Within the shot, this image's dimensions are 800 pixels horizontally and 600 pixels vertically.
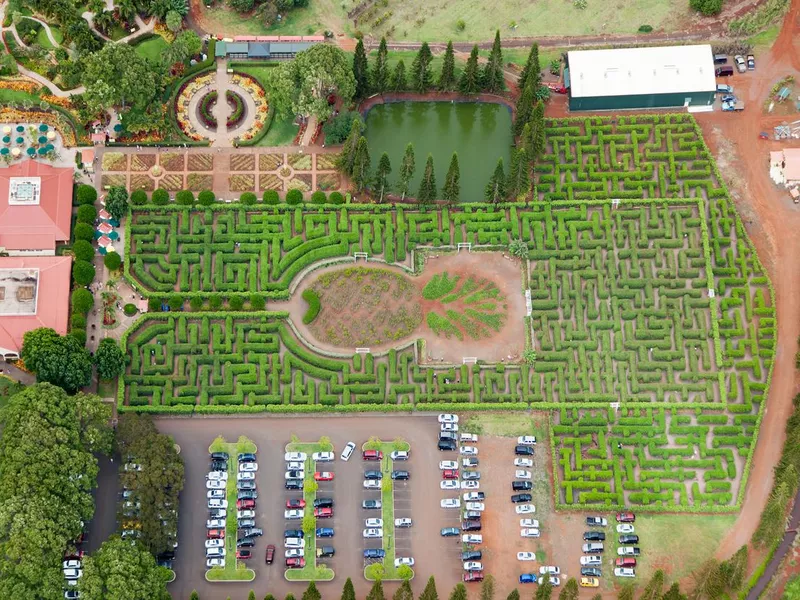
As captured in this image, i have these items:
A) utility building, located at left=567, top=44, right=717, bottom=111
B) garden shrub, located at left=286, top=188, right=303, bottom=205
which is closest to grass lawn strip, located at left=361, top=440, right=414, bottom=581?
garden shrub, located at left=286, top=188, right=303, bottom=205

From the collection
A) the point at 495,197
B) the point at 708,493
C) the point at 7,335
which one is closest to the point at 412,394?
the point at 495,197

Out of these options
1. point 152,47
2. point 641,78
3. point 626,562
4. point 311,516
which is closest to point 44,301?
point 152,47

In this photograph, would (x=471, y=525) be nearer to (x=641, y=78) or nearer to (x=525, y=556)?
(x=525, y=556)

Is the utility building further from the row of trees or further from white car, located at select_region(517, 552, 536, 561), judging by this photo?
white car, located at select_region(517, 552, 536, 561)

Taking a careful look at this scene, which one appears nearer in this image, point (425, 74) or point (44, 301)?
point (44, 301)

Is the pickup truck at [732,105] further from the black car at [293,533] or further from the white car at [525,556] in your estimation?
the black car at [293,533]

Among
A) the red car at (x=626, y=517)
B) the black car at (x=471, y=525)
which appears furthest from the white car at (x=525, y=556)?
the red car at (x=626, y=517)

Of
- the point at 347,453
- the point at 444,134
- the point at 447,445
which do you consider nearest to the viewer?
the point at 347,453

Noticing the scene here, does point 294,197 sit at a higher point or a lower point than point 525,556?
higher
